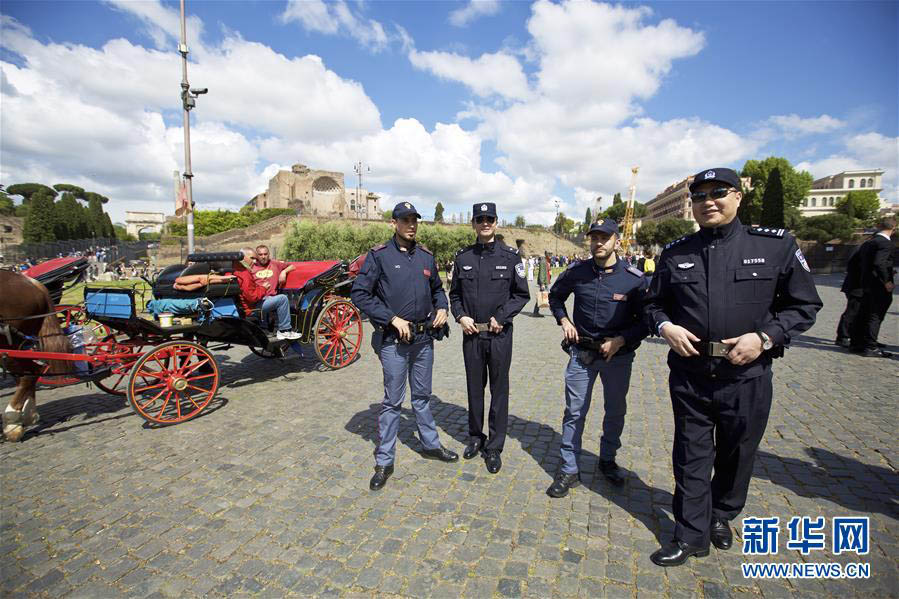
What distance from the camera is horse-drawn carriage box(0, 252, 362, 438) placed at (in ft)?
14.6

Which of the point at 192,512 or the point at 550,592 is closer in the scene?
the point at 550,592

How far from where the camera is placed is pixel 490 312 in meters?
3.68

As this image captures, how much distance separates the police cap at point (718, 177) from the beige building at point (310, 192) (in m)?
64.7

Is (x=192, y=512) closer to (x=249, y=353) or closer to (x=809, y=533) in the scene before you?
(x=809, y=533)

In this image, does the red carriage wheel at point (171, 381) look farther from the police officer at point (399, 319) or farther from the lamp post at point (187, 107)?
the lamp post at point (187, 107)

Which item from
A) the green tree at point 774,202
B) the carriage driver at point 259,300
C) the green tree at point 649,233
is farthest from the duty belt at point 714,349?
the green tree at point 649,233

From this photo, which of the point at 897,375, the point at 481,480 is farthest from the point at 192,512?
the point at 897,375

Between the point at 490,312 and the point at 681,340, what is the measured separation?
166cm

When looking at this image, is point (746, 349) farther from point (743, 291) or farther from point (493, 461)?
point (493, 461)

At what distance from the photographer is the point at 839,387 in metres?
5.57

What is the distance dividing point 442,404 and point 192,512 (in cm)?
286

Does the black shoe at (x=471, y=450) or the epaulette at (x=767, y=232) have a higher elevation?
the epaulette at (x=767, y=232)

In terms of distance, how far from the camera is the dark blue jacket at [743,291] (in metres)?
2.24

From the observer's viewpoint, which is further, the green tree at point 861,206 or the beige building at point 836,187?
the beige building at point 836,187
